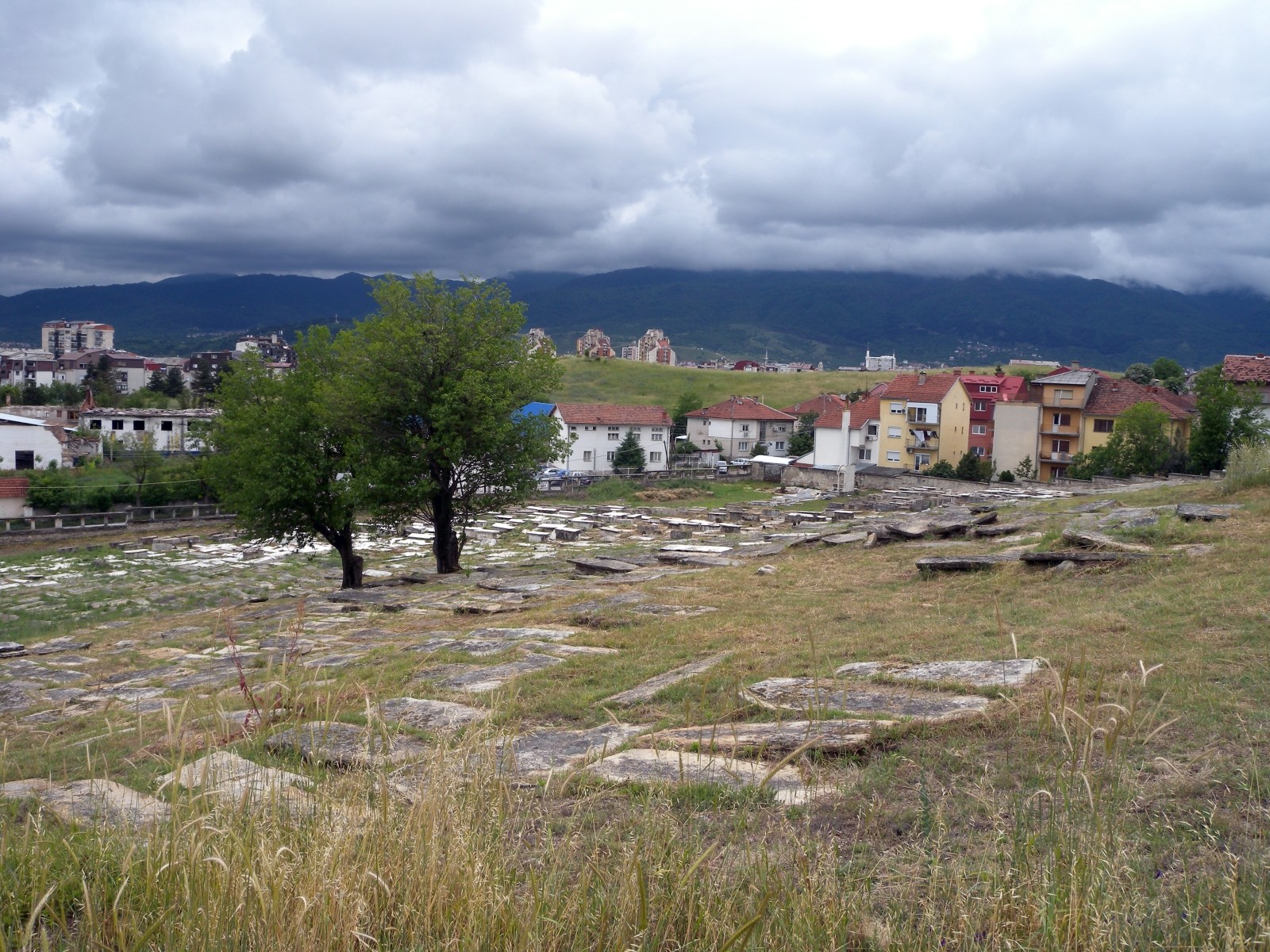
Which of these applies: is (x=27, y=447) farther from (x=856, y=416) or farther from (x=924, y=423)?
(x=924, y=423)

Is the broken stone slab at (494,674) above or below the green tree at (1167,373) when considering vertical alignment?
below

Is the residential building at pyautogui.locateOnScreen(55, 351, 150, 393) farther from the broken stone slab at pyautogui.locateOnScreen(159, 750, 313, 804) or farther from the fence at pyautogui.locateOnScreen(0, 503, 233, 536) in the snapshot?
the broken stone slab at pyautogui.locateOnScreen(159, 750, 313, 804)

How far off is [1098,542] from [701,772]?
9696 millimetres

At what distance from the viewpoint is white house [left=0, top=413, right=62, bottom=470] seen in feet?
216

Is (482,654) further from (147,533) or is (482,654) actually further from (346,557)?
(147,533)

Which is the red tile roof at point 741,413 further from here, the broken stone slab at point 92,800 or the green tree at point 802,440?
the broken stone slab at point 92,800

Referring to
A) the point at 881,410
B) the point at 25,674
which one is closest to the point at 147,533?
the point at 25,674

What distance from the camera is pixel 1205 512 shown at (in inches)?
559

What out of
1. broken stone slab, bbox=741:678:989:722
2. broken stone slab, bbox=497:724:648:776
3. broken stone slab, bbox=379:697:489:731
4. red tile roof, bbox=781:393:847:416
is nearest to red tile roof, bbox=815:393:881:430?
red tile roof, bbox=781:393:847:416

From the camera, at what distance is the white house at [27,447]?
65875 millimetres

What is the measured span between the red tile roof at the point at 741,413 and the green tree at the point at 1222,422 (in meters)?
45.3

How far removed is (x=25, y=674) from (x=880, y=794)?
44.0 feet

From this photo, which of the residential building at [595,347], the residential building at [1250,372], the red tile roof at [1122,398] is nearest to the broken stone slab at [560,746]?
the residential building at [1250,372]

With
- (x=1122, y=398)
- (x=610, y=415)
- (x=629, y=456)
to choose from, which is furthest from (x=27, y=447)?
(x=1122, y=398)
